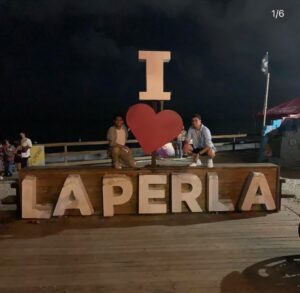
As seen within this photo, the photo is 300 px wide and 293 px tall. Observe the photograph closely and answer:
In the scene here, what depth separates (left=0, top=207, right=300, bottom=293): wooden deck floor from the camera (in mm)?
4152

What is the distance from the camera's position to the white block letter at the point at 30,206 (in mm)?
6613

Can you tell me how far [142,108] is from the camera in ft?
22.7

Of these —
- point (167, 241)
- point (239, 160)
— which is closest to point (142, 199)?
point (167, 241)

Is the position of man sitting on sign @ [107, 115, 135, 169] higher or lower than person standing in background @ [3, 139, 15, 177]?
higher

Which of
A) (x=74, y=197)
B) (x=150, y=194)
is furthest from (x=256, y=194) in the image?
(x=74, y=197)

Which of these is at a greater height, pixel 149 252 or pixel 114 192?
pixel 114 192

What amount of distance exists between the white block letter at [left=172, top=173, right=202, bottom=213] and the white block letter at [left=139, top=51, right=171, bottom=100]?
1.34m

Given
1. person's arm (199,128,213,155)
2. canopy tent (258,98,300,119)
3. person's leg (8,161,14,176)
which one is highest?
canopy tent (258,98,300,119)

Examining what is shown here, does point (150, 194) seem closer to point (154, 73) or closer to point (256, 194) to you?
point (256, 194)

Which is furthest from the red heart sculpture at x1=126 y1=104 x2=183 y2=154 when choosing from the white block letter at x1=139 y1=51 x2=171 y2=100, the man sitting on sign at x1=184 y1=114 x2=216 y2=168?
the man sitting on sign at x1=184 y1=114 x2=216 y2=168

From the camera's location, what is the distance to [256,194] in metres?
7.05

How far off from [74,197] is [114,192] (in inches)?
24.7

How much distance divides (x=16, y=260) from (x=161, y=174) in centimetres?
279

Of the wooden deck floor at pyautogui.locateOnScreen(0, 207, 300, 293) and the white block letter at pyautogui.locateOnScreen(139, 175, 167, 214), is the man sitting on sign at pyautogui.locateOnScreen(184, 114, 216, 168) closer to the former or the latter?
the white block letter at pyautogui.locateOnScreen(139, 175, 167, 214)
